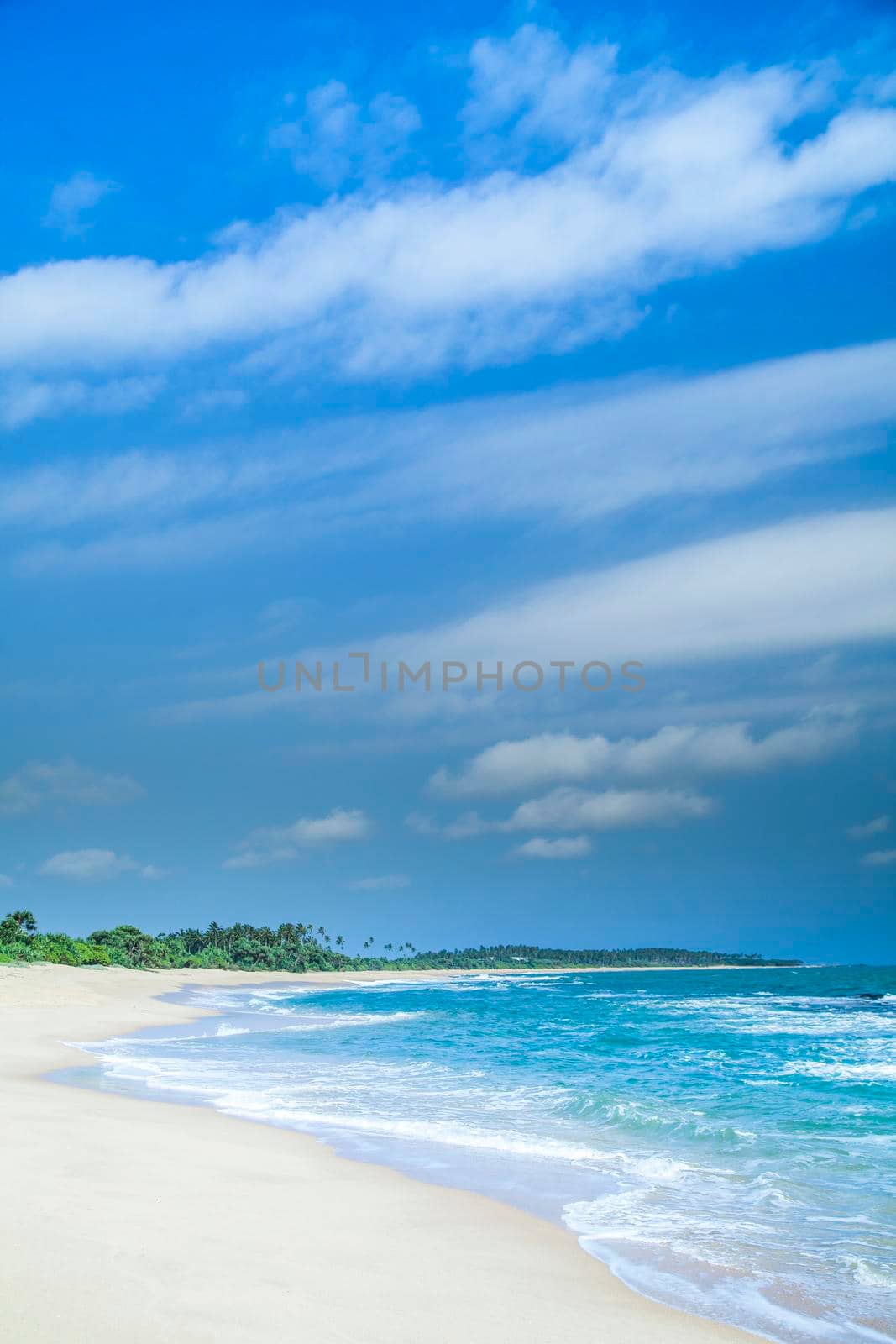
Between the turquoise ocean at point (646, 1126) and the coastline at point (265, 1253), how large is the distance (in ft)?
2.49

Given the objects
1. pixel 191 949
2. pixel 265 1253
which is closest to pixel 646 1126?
pixel 265 1253

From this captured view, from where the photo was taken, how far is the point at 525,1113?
16.8m

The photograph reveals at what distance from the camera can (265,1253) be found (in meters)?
7.55

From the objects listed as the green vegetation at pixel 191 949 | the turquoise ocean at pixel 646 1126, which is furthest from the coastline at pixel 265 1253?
the green vegetation at pixel 191 949

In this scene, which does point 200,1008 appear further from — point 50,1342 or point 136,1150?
point 50,1342

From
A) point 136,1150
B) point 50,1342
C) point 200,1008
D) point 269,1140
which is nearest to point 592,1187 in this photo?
point 269,1140

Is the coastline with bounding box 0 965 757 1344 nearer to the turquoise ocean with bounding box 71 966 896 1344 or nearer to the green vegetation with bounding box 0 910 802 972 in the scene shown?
the turquoise ocean with bounding box 71 966 896 1344

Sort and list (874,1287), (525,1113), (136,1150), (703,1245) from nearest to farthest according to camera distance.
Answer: (874,1287) < (703,1245) < (136,1150) < (525,1113)

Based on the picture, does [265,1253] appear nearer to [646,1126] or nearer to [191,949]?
[646,1126]

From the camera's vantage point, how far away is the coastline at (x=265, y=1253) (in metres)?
6.09

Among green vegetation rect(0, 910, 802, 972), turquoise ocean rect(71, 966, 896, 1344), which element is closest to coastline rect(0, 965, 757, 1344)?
turquoise ocean rect(71, 966, 896, 1344)

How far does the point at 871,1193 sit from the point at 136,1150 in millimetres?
8989

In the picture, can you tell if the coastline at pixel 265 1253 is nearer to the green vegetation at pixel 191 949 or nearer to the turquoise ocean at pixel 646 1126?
the turquoise ocean at pixel 646 1126

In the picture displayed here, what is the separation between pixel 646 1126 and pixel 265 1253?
9.84 m
